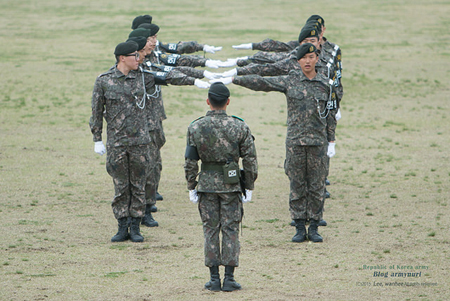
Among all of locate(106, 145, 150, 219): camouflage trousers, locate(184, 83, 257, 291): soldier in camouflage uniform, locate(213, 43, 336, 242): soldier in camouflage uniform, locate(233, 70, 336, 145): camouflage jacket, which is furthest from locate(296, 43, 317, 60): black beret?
locate(106, 145, 150, 219): camouflage trousers

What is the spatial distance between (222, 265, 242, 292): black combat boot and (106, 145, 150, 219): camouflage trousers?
2159mm

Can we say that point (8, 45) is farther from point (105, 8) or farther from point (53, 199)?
point (53, 199)

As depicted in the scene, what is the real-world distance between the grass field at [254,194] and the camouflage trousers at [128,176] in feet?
1.63

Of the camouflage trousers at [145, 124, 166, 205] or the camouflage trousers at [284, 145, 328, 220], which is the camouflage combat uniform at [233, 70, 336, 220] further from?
the camouflage trousers at [145, 124, 166, 205]

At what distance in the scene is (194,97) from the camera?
822 inches

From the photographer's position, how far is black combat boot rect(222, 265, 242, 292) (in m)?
6.91

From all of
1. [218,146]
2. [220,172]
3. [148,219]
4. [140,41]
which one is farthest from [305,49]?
[148,219]

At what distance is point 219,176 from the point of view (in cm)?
695

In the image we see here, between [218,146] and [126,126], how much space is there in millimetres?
2074

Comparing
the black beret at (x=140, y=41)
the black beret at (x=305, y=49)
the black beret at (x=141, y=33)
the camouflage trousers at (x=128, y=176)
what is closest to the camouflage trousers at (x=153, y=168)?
the camouflage trousers at (x=128, y=176)

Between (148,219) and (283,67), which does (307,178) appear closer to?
(283,67)

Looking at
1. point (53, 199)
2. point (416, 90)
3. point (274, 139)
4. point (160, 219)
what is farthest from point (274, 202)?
point (416, 90)

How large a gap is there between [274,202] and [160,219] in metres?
2.12

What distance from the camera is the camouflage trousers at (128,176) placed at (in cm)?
859
